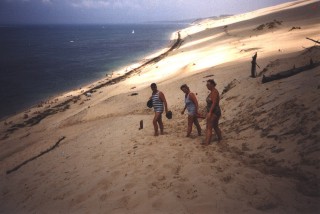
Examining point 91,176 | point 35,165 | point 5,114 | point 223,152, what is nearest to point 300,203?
point 223,152

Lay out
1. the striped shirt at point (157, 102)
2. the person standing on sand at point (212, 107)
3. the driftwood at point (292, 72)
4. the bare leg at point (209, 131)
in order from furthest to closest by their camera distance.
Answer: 1. the driftwood at point (292, 72)
2. the striped shirt at point (157, 102)
3. the bare leg at point (209, 131)
4. the person standing on sand at point (212, 107)

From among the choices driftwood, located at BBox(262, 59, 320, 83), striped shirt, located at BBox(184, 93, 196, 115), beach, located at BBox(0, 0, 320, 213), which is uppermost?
driftwood, located at BBox(262, 59, 320, 83)

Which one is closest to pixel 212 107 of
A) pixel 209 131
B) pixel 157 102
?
pixel 209 131

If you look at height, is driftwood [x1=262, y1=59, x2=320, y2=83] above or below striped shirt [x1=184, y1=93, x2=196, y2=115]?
Answer: above

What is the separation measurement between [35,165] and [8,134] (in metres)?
8.52

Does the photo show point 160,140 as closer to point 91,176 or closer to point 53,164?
point 91,176

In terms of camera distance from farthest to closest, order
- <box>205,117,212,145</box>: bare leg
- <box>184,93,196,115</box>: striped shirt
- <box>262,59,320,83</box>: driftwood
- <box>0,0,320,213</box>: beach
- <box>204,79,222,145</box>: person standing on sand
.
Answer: <box>262,59,320,83</box>: driftwood < <box>184,93,196,115</box>: striped shirt < <box>205,117,212,145</box>: bare leg < <box>204,79,222,145</box>: person standing on sand < <box>0,0,320,213</box>: beach

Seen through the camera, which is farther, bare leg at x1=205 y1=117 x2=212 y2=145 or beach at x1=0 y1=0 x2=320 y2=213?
bare leg at x1=205 y1=117 x2=212 y2=145

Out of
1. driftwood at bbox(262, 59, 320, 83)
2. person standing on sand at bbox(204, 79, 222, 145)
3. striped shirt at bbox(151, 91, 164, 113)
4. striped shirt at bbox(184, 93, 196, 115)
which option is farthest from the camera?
driftwood at bbox(262, 59, 320, 83)

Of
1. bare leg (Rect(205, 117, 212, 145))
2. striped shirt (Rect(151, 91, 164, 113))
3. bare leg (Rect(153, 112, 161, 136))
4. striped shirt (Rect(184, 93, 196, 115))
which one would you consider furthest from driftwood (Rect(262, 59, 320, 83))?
bare leg (Rect(153, 112, 161, 136))

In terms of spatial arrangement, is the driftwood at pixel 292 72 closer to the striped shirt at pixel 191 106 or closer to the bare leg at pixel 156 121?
the striped shirt at pixel 191 106

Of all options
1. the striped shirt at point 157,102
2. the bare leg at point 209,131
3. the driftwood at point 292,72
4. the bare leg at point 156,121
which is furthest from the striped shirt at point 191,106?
the driftwood at point 292,72

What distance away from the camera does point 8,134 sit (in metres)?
17.2

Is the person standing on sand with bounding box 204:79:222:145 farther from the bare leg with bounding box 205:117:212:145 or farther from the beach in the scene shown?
the beach
